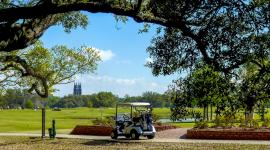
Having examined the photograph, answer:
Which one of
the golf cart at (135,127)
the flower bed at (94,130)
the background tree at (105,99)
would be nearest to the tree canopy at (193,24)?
the golf cart at (135,127)

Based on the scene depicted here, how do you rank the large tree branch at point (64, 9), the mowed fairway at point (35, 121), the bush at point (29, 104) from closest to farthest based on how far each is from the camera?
the large tree branch at point (64, 9) → the mowed fairway at point (35, 121) → the bush at point (29, 104)

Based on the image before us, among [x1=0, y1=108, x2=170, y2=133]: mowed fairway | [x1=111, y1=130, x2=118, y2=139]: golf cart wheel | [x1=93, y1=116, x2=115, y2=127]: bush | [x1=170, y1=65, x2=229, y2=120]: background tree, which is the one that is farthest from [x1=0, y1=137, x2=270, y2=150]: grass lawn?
[x1=170, y1=65, x2=229, y2=120]: background tree

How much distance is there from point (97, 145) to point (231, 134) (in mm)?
7519

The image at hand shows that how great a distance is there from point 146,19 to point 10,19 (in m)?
3.32

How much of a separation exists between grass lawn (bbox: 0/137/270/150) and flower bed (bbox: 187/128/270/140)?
11.4 ft

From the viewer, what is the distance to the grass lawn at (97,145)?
23906 millimetres

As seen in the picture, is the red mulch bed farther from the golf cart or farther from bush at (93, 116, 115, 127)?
the golf cart

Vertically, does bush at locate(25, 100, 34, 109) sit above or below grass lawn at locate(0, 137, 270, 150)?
above

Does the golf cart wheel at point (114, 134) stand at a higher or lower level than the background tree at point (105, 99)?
lower

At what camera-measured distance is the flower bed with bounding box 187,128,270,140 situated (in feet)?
91.4

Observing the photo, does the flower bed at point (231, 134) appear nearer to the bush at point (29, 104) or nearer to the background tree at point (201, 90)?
the background tree at point (201, 90)

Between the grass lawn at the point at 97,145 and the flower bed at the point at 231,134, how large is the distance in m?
3.46

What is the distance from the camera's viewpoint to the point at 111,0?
496 inches

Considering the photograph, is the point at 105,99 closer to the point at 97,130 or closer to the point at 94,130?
the point at 94,130
